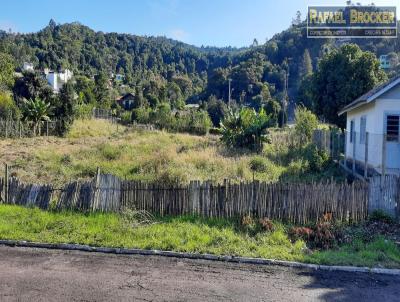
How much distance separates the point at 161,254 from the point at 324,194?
13.5ft

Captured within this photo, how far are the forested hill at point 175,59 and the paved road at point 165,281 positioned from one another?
166 ft

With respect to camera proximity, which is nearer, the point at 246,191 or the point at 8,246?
the point at 8,246

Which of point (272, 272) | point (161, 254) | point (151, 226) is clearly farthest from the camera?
point (151, 226)

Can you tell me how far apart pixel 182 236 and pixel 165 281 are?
204 cm

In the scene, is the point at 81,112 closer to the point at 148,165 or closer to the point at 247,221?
the point at 148,165

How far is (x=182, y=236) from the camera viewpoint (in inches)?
327

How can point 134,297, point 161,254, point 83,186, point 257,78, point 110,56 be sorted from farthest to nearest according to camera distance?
point 110,56 → point 257,78 → point 83,186 → point 161,254 → point 134,297

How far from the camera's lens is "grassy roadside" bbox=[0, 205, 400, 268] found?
7.43 meters

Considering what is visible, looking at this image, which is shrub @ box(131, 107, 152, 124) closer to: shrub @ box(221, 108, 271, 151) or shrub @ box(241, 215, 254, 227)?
shrub @ box(221, 108, 271, 151)

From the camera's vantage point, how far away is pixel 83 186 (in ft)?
31.9

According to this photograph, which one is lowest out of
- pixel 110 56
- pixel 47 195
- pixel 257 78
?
pixel 47 195

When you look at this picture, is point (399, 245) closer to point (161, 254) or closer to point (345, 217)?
point (345, 217)

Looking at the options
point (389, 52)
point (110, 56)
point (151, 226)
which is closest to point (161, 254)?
point (151, 226)

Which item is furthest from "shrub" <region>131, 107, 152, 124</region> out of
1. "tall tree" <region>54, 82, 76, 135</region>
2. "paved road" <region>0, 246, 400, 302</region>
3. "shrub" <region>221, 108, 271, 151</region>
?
"paved road" <region>0, 246, 400, 302</region>
